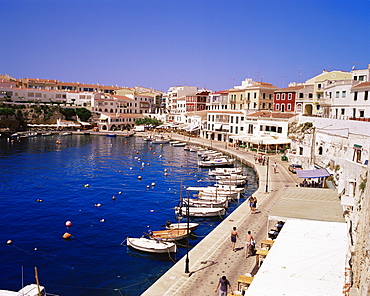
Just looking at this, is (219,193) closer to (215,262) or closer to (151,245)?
(151,245)

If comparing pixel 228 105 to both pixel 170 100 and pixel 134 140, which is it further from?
pixel 170 100

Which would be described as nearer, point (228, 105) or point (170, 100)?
point (228, 105)

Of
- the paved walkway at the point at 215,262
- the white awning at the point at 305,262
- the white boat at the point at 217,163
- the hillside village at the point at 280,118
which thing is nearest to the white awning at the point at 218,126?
the hillside village at the point at 280,118

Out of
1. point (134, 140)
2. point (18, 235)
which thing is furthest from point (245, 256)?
point (134, 140)

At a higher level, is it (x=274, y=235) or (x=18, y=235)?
(x=274, y=235)

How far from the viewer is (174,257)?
22984 millimetres

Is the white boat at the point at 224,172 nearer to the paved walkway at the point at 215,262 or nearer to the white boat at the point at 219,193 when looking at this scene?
the white boat at the point at 219,193

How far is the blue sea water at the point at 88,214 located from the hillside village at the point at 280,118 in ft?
33.5

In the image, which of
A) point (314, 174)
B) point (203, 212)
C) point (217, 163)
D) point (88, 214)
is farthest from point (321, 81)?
point (88, 214)

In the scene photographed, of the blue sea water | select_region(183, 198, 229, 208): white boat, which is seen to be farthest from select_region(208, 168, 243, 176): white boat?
select_region(183, 198, 229, 208): white boat

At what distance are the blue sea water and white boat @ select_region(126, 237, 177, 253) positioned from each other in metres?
0.40

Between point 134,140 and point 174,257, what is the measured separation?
66.2 metres

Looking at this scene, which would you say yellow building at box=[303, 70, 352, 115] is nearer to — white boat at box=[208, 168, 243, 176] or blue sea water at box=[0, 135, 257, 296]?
blue sea water at box=[0, 135, 257, 296]

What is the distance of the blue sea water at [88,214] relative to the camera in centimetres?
2083
